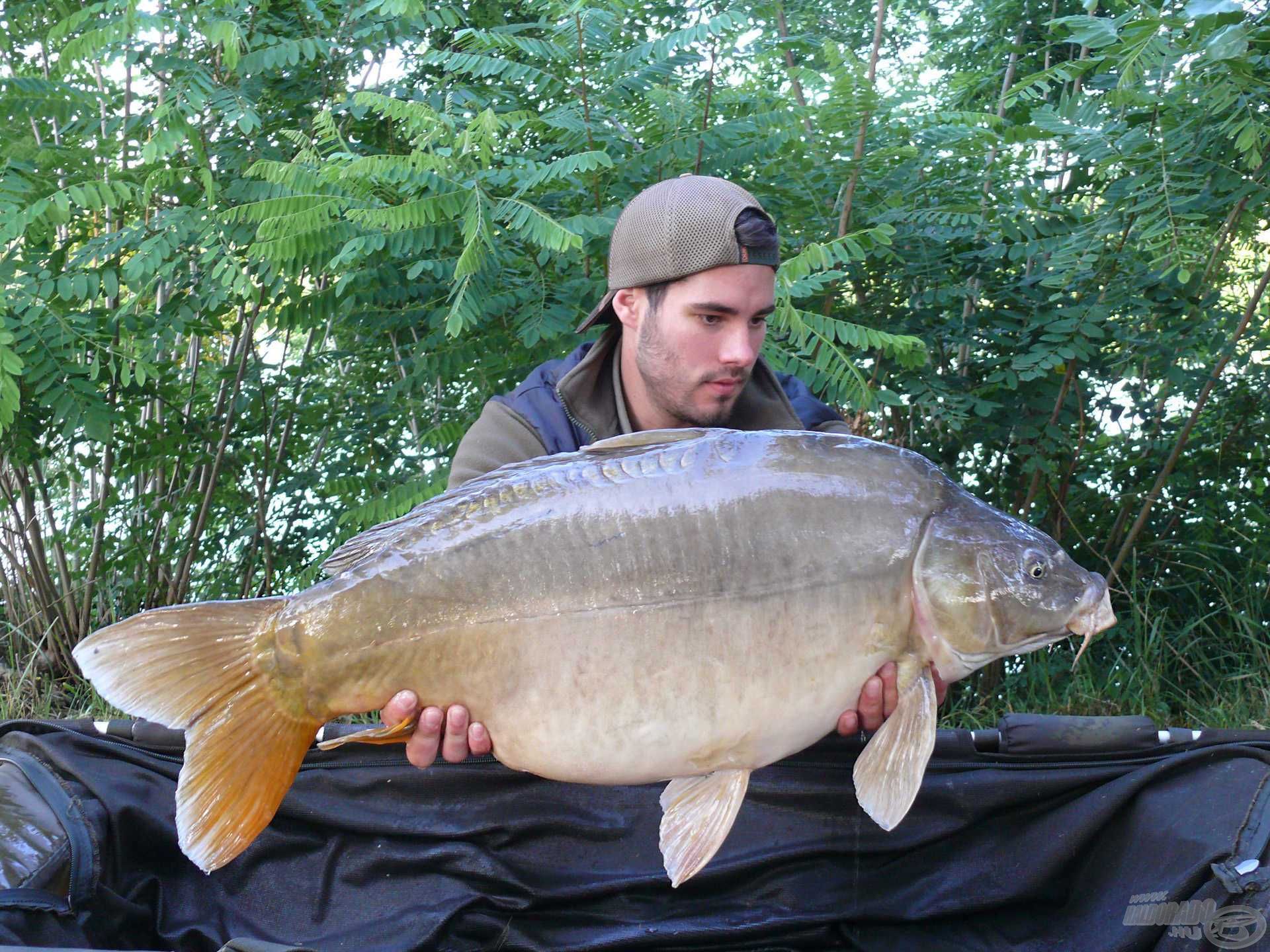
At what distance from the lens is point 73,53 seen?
2.50 meters

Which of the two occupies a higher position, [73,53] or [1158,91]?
[73,53]

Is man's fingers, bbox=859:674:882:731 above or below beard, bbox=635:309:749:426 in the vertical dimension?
below

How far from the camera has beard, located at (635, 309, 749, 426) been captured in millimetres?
2016

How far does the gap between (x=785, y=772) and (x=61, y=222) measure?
1847 millimetres

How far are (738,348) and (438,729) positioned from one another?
2.69 ft

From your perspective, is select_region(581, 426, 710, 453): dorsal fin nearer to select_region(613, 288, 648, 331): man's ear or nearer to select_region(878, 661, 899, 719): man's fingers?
select_region(878, 661, 899, 719): man's fingers

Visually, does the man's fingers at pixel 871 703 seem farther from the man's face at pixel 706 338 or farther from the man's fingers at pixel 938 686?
the man's face at pixel 706 338

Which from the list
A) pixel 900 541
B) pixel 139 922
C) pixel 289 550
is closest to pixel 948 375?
pixel 900 541

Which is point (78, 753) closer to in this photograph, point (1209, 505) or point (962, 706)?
point (962, 706)

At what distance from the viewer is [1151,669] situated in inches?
114

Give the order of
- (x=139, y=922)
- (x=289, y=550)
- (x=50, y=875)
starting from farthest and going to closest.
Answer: (x=289, y=550) < (x=139, y=922) < (x=50, y=875)

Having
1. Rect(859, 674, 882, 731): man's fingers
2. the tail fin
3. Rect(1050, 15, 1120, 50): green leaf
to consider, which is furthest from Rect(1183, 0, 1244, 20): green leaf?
the tail fin

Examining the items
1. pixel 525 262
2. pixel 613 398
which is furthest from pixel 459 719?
pixel 525 262

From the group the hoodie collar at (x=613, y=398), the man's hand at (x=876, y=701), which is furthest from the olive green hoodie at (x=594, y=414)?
the man's hand at (x=876, y=701)
